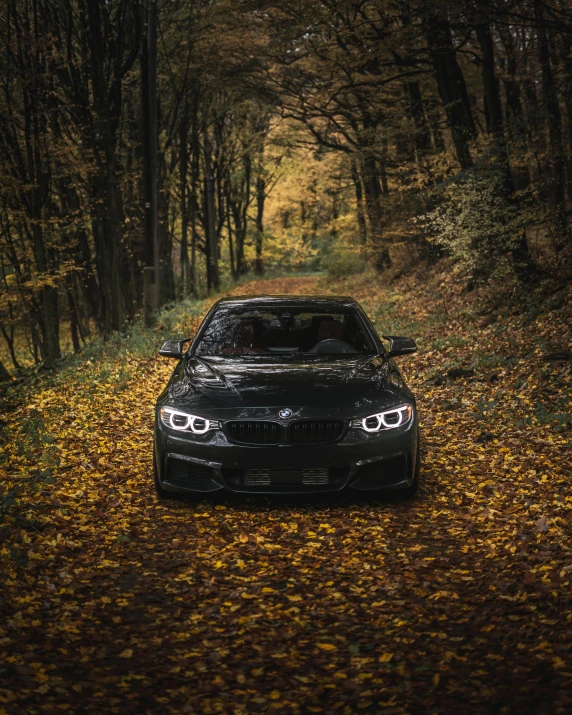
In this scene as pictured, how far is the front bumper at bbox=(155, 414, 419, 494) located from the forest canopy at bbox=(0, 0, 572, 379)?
7.29 metres

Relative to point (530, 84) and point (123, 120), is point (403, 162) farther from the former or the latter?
point (123, 120)

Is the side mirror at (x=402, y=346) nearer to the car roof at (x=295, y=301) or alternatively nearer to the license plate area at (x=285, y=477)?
the car roof at (x=295, y=301)

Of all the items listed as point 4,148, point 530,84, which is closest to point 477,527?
point 4,148

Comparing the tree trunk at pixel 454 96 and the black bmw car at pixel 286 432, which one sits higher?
the tree trunk at pixel 454 96

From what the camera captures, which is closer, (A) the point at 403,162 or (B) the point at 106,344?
(B) the point at 106,344

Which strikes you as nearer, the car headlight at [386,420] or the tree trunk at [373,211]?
the car headlight at [386,420]

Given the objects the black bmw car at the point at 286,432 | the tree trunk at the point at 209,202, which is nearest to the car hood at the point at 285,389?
the black bmw car at the point at 286,432

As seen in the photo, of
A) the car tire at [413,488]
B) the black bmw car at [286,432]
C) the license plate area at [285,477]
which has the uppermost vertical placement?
the black bmw car at [286,432]

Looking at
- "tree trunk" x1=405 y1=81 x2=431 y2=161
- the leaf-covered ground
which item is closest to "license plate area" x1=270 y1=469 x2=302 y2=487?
the leaf-covered ground

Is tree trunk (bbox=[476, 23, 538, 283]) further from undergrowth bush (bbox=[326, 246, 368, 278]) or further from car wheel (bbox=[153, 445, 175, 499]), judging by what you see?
undergrowth bush (bbox=[326, 246, 368, 278])

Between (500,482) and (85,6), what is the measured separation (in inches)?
607

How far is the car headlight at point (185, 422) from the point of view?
19.4 feet

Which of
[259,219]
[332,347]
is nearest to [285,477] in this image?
[332,347]

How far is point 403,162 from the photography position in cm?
2164
